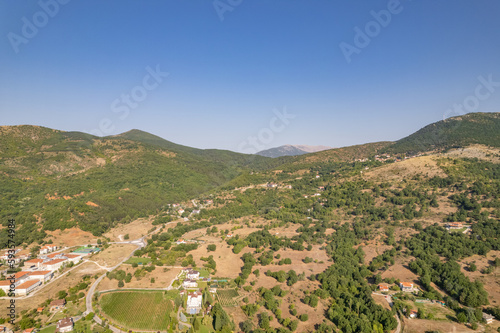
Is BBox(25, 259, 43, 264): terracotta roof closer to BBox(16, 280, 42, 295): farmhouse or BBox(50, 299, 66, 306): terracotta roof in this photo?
BBox(16, 280, 42, 295): farmhouse

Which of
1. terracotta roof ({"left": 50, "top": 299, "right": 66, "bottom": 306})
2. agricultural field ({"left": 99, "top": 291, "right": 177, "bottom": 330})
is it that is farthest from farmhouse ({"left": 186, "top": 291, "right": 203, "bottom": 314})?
terracotta roof ({"left": 50, "top": 299, "right": 66, "bottom": 306})

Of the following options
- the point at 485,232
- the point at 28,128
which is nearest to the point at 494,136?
the point at 485,232

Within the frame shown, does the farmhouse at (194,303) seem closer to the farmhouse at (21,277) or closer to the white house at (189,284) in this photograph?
the white house at (189,284)

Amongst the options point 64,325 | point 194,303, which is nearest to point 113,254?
point 64,325

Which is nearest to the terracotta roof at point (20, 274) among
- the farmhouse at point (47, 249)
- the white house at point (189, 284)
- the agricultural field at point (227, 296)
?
the farmhouse at point (47, 249)

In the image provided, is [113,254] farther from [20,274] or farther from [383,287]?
[383,287]

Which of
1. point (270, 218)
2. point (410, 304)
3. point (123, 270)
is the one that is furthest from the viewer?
point (270, 218)

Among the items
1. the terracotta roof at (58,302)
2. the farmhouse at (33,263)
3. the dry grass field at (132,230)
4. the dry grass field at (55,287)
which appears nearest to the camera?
the terracotta roof at (58,302)

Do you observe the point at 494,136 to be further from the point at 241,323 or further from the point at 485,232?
the point at 241,323
